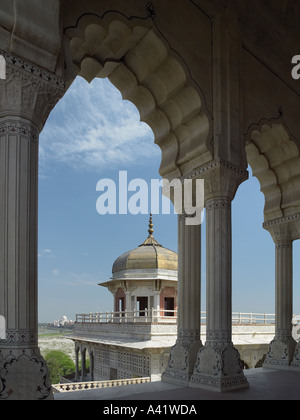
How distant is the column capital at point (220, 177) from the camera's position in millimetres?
5844

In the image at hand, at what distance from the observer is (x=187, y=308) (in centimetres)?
600

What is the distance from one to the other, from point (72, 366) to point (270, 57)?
42998mm

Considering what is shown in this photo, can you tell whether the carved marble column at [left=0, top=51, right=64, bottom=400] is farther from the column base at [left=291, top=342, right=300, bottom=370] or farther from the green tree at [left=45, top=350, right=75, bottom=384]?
the green tree at [left=45, top=350, right=75, bottom=384]

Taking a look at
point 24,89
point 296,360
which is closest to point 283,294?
point 296,360

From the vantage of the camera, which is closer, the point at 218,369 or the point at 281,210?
the point at 218,369

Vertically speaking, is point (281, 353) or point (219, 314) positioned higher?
point (219, 314)

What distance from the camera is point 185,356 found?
18.7ft

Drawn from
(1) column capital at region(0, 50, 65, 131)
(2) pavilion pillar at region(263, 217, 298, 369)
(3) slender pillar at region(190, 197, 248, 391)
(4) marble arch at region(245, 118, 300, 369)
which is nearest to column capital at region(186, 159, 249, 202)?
(3) slender pillar at region(190, 197, 248, 391)

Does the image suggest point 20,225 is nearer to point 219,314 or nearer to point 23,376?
point 23,376

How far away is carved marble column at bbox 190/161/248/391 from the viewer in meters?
5.43

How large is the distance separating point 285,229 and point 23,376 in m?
6.02

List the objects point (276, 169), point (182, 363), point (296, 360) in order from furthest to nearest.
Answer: point (276, 169)
point (296, 360)
point (182, 363)

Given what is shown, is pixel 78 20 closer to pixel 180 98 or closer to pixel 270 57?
pixel 180 98

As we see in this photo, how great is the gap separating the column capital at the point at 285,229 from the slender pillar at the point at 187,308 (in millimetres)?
2605
